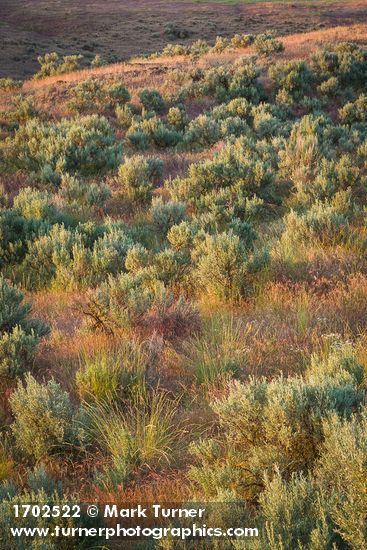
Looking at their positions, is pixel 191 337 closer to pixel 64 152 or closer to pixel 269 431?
pixel 269 431

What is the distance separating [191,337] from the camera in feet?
16.6

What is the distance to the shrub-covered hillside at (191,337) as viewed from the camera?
290cm

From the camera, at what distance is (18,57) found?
125 feet

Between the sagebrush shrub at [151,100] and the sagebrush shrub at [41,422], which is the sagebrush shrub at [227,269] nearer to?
the sagebrush shrub at [41,422]

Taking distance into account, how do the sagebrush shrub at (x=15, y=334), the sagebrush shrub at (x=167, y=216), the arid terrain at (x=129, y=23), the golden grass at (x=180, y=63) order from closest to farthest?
1. the sagebrush shrub at (x=15, y=334)
2. the sagebrush shrub at (x=167, y=216)
3. the golden grass at (x=180, y=63)
4. the arid terrain at (x=129, y=23)

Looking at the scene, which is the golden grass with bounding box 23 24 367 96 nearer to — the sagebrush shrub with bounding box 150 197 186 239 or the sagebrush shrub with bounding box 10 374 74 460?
the sagebrush shrub with bounding box 150 197 186 239

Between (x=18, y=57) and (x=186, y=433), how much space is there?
1597 inches

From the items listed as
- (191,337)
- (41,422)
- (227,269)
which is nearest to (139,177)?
(227,269)

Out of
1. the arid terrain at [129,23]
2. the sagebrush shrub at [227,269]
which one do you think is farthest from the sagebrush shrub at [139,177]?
the arid terrain at [129,23]

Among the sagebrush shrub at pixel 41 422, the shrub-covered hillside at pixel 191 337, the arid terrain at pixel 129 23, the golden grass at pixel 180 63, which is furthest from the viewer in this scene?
the arid terrain at pixel 129 23

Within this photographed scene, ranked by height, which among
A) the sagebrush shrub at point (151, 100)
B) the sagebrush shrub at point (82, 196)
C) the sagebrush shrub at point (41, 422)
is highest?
the sagebrush shrub at point (151, 100)

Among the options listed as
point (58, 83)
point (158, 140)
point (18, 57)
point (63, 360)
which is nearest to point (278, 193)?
point (158, 140)

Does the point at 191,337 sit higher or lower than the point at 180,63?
lower

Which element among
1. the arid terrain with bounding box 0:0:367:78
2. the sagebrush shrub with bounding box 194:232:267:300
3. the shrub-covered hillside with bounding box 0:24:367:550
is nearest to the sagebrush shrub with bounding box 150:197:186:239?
the shrub-covered hillside with bounding box 0:24:367:550
